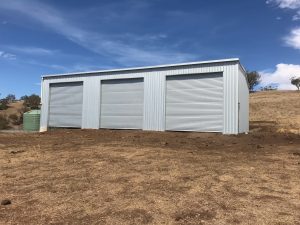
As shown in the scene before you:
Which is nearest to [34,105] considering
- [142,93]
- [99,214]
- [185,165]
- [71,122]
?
[71,122]

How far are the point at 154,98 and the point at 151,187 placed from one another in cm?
1742

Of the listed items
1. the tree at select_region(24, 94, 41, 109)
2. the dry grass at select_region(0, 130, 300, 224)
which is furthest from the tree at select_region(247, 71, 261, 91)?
the dry grass at select_region(0, 130, 300, 224)

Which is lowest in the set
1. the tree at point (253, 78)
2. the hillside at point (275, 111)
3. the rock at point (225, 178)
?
the rock at point (225, 178)

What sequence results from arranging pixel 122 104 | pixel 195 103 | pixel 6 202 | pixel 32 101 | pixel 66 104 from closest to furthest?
pixel 6 202 → pixel 195 103 → pixel 122 104 → pixel 66 104 → pixel 32 101

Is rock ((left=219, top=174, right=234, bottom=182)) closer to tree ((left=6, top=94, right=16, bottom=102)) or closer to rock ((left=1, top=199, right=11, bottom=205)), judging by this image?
rock ((left=1, top=199, right=11, bottom=205))

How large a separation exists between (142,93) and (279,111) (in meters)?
25.5

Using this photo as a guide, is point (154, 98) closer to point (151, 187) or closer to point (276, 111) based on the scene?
point (151, 187)

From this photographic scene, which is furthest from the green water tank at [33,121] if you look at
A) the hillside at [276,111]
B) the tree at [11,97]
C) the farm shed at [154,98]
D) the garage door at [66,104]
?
the tree at [11,97]

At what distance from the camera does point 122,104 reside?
27391 mm

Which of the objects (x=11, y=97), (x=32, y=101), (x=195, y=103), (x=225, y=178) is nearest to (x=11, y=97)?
(x=11, y=97)

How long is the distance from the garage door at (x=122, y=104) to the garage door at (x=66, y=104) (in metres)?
2.61

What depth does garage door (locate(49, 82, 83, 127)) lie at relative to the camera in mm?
29828

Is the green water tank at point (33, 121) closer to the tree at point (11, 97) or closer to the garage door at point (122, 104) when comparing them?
the garage door at point (122, 104)

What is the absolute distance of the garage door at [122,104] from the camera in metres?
26.5
